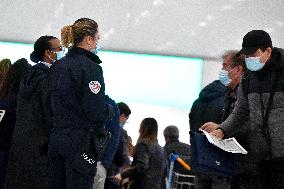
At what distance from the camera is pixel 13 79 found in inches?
114

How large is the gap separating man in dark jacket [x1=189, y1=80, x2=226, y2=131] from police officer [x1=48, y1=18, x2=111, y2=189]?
0.90 m

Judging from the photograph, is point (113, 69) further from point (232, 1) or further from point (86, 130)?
point (86, 130)

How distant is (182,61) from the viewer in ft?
20.0

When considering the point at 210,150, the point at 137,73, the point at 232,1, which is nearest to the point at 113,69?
the point at 137,73

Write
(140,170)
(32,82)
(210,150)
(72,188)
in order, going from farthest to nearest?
(140,170), (32,82), (210,150), (72,188)

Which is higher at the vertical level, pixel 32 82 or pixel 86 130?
pixel 32 82

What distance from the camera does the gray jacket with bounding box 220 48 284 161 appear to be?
237 centimetres

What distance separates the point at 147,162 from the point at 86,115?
212cm

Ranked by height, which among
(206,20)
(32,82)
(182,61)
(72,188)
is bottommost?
(72,188)

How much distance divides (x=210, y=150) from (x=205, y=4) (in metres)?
3.93

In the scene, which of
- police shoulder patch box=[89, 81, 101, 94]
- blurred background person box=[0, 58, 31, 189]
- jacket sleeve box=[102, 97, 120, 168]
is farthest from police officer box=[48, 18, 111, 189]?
jacket sleeve box=[102, 97, 120, 168]

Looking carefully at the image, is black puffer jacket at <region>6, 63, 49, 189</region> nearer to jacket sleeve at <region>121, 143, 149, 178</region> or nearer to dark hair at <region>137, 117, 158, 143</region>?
jacket sleeve at <region>121, 143, 149, 178</region>

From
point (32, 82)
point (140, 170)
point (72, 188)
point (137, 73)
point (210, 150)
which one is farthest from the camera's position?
point (137, 73)

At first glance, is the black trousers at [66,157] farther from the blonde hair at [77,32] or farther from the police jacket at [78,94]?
the blonde hair at [77,32]
